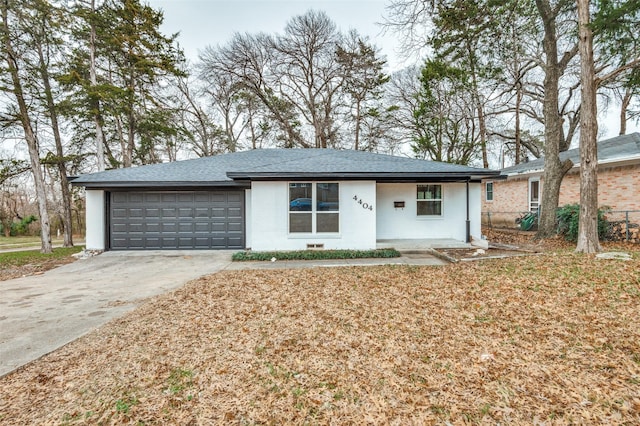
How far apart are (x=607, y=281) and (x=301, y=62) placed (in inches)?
795

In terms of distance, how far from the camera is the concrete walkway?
3.63m

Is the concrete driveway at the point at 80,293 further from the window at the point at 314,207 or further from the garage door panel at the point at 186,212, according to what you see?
the window at the point at 314,207

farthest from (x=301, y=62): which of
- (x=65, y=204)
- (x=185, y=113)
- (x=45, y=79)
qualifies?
(x=65, y=204)

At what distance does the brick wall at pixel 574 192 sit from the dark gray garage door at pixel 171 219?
14176 millimetres

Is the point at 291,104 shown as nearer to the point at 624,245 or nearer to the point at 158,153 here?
the point at 158,153

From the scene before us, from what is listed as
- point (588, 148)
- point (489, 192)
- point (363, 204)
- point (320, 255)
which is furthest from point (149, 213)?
point (489, 192)

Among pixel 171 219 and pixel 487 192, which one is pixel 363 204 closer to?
pixel 171 219

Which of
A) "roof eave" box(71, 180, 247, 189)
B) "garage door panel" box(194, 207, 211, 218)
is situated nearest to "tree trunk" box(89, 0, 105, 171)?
"roof eave" box(71, 180, 247, 189)

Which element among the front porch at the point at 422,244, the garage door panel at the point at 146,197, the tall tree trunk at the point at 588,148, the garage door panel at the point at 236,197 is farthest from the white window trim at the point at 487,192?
the garage door panel at the point at 146,197

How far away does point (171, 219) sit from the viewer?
1009 centimetres

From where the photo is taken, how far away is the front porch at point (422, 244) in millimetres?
9123

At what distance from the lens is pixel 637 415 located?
2.06m

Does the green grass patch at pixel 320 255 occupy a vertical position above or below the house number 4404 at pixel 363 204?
below

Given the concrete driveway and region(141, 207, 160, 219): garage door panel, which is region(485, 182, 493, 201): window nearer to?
the concrete driveway
